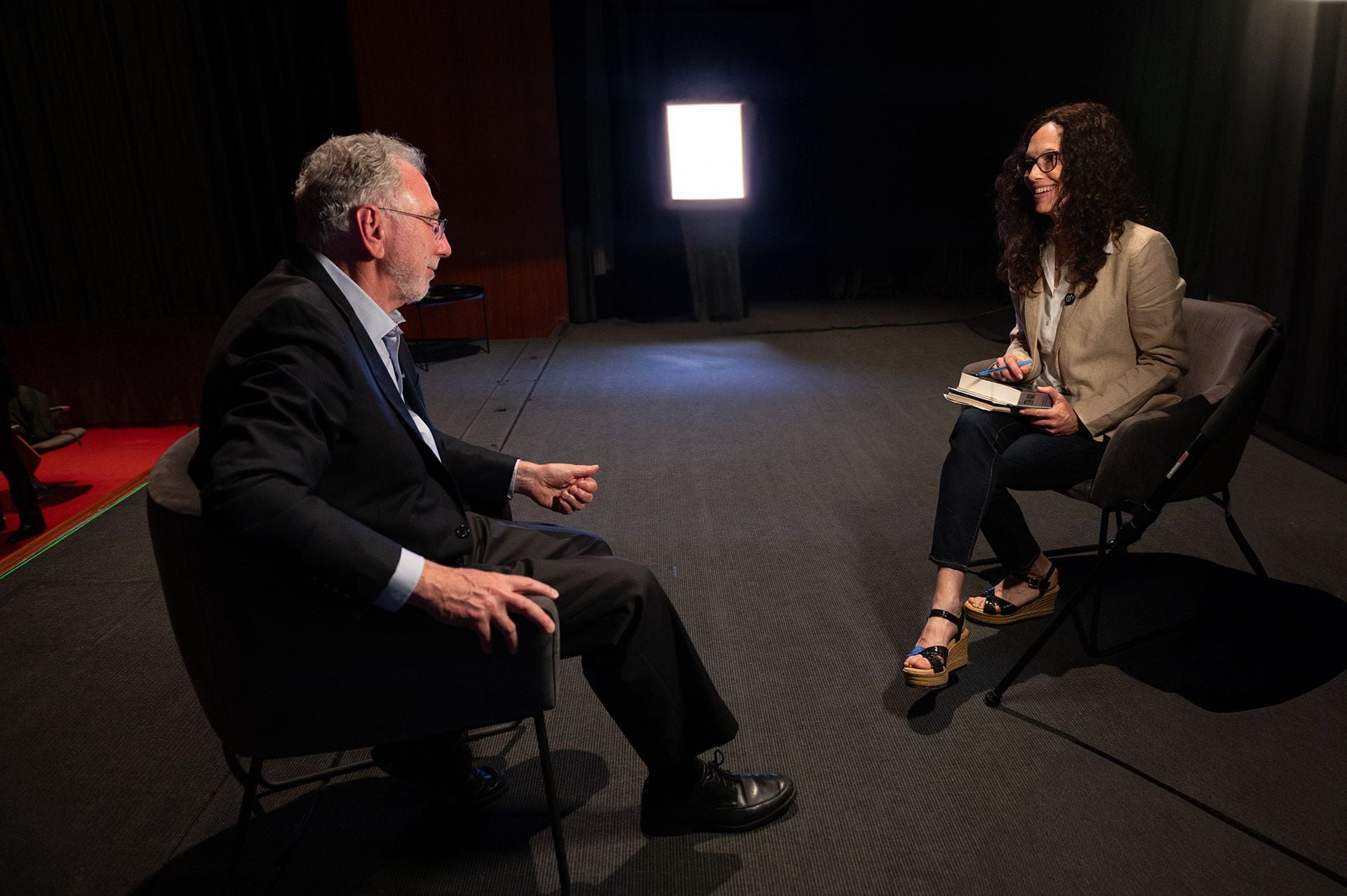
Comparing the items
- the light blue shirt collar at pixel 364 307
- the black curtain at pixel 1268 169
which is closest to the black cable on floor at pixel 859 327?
the black curtain at pixel 1268 169

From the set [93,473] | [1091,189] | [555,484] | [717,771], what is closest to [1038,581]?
[1091,189]

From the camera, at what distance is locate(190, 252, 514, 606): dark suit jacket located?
111cm

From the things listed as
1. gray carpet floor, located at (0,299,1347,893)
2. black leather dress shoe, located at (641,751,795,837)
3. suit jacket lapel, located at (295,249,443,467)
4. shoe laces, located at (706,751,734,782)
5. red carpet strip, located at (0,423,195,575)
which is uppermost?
suit jacket lapel, located at (295,249,443,467)

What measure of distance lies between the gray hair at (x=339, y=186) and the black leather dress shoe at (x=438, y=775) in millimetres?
868

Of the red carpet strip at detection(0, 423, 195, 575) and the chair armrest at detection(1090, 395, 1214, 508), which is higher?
the chair armrest at detection(1090, 395, 1214, 508)

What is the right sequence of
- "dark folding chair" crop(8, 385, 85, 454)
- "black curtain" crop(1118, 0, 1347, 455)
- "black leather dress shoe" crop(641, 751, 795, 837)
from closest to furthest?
1. "black leather dress shoe" crop(641, 751, 795, 837)
2. "black curtain" crop(1118, 0, 1347, 455)
3. "dark folding chair" crop(8, 385, 85, 454)

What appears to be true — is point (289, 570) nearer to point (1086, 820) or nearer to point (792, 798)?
→ point (792, 798)

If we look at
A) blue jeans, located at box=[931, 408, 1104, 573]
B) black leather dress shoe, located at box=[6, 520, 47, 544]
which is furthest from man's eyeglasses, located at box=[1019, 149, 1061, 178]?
black leather dress shoe, located at box=[6, 520, 47, 544]

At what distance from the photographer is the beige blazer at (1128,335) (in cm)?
204

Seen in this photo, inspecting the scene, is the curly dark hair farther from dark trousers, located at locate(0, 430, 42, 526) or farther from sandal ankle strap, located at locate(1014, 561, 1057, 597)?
dark trousers, located at locate(0, 430, 42, 526)

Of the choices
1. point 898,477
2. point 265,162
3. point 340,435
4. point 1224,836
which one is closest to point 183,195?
point 265,162

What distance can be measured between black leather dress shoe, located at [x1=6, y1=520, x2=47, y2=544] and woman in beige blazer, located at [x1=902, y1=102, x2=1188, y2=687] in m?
3.50

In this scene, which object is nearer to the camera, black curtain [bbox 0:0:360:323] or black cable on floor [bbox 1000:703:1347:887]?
black cable on floor [bbox 1000:703:1347:887]

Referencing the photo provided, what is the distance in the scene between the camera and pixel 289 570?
114 cm
